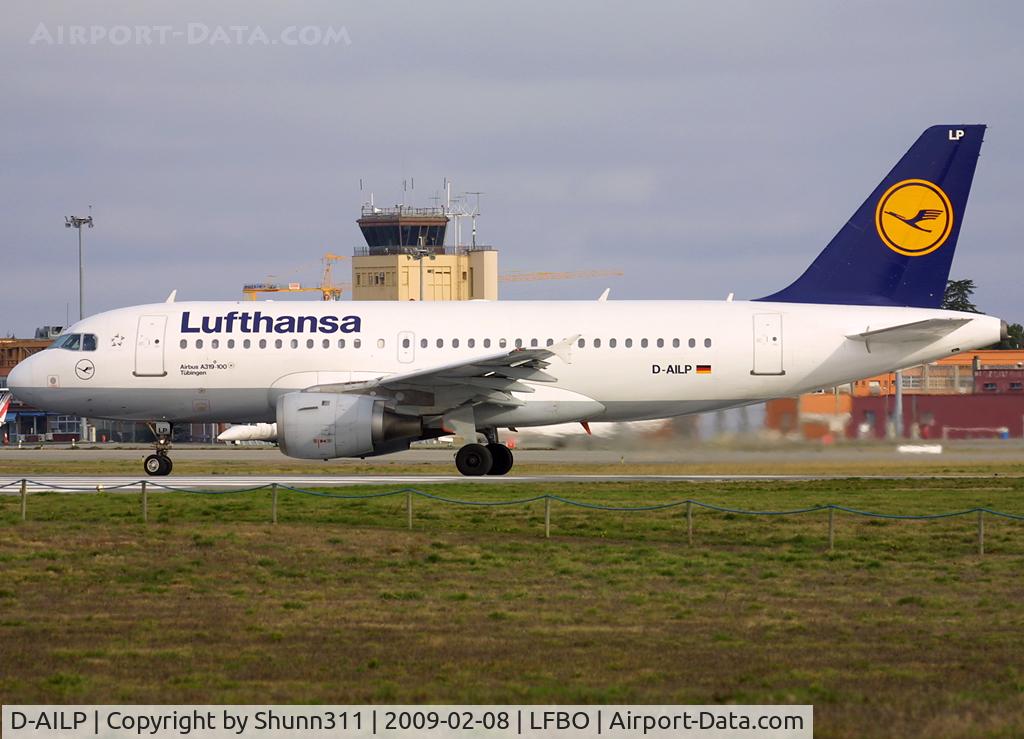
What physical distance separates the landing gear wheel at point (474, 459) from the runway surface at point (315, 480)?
22cm

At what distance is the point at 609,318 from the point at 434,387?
5.12 meters

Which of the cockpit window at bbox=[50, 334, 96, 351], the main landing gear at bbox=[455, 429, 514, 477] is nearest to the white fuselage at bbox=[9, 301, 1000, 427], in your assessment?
the cockpit window at bbox=[50, 334, 96, 351]

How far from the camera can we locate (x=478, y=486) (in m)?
31.3

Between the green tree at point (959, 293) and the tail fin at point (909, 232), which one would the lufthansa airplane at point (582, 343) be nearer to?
the tail fin at point (909, 232)

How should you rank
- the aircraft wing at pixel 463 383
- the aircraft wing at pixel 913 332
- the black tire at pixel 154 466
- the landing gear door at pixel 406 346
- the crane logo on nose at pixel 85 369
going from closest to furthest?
the aircraft wing at pixel 463 383, the aircraft wing at pixel 913 332, the landing gear door at pixel 406 346, the crane logo on nose at pixel 85 369, the black tire at pixel 154 466

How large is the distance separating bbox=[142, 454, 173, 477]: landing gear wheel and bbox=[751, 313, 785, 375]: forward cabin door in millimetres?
14978

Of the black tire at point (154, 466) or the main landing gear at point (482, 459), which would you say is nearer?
the main landing gear at point (482, 459)

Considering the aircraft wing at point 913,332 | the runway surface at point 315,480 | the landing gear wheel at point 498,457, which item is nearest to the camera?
the runway surface at point 315,480

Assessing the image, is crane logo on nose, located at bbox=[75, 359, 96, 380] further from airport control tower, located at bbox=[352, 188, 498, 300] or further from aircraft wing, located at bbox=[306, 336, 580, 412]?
airport control tower, located at bbox=[352, 188, 498, 300]

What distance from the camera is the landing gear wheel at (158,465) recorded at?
35781mm

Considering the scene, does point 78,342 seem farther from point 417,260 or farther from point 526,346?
point 417,260

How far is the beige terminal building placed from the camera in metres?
138

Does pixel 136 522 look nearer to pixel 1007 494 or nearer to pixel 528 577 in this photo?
pixel 528 577

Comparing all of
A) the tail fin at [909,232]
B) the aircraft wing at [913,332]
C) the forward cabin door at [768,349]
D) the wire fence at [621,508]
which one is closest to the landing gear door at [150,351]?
the wire fence at [621,508]
